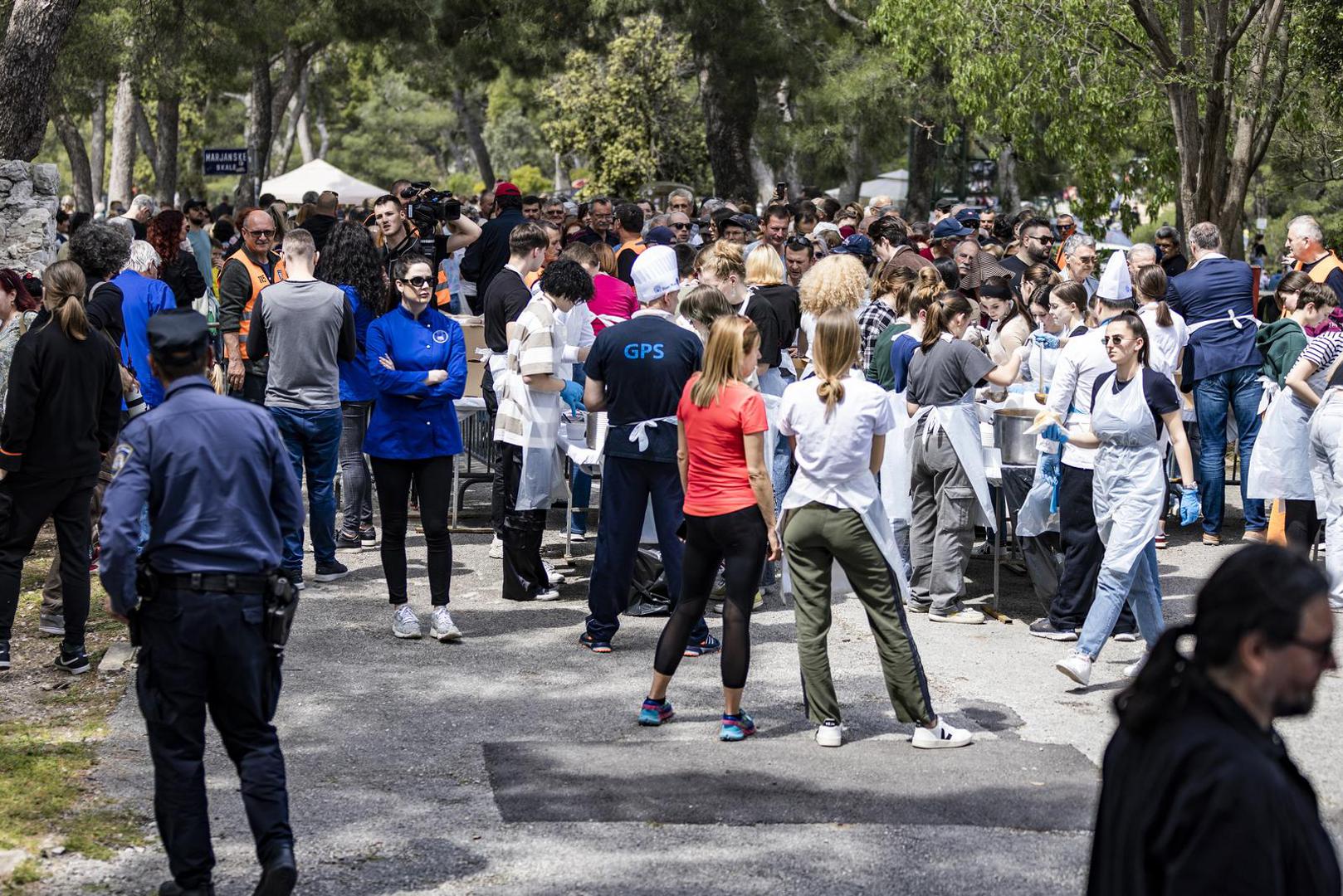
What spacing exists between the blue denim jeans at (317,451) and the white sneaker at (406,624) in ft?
2.32

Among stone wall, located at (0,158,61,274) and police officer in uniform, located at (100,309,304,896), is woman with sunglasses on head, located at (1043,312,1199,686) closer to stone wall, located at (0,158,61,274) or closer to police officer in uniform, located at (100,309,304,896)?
police officer in uniform, located at (100,309,304,896)

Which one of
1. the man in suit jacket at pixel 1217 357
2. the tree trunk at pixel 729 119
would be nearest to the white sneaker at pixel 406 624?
the man in suit jacket at pixel 1217 357

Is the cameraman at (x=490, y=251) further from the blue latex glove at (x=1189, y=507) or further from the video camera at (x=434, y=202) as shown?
the blue latex glove at (x=1189, y=507)

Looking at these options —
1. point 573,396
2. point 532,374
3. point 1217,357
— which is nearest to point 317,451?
point 532,374

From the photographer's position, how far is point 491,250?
12695 millimetres

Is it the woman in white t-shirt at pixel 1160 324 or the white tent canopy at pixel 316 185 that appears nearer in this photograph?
the woman in white t-shirt at pixel 1160 324

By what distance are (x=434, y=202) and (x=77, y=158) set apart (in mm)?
30612

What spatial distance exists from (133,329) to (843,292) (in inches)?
149

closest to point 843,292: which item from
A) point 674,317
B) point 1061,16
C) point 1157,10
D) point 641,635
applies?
point 674,317

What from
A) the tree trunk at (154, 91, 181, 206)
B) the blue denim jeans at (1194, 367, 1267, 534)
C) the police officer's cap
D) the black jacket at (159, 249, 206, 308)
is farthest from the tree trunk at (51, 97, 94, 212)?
the police officer's cap

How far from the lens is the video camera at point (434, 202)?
11.8 metres

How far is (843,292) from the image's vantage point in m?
8.31

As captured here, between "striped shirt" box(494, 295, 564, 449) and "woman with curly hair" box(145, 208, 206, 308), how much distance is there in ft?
9.40

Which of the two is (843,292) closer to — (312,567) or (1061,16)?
(312,567)
